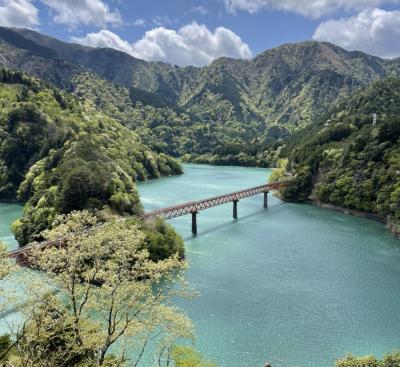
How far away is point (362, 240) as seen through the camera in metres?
73.6

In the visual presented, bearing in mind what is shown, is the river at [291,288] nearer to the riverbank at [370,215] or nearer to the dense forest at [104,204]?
the riverbank at [370,215]

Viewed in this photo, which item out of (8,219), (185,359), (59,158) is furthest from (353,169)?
(185,359)

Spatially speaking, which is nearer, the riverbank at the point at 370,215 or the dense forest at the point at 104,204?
the dense forest at the point at 104,204

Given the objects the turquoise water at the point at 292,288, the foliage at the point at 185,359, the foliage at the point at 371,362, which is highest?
the foliage at the point at 371,362

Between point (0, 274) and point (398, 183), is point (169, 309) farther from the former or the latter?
point (398, 183)

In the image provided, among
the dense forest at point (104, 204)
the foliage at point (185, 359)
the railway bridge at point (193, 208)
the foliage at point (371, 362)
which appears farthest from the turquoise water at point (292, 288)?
the foliage at point (371, 362)

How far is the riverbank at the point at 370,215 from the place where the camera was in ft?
258

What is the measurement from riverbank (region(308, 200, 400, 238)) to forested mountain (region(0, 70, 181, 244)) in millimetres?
48340

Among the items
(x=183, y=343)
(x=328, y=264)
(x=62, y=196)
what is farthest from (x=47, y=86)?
(x=183, y=343)

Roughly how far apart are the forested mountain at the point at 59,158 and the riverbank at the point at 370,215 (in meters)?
48.3

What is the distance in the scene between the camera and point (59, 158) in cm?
8838

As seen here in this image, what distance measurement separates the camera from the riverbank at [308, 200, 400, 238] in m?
78.8

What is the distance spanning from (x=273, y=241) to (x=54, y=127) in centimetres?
7795

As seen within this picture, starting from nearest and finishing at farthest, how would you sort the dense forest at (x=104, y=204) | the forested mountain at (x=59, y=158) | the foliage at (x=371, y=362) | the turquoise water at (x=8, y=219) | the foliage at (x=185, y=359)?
1. the dense forest at (x=104, y=204)
2. the foliage at (x=371, y=362)
3. the foliage at (x=185, y=359)
4. the forested mountain at (x=59, y=158)
5. the turquoise water at (x=8, y=219)
